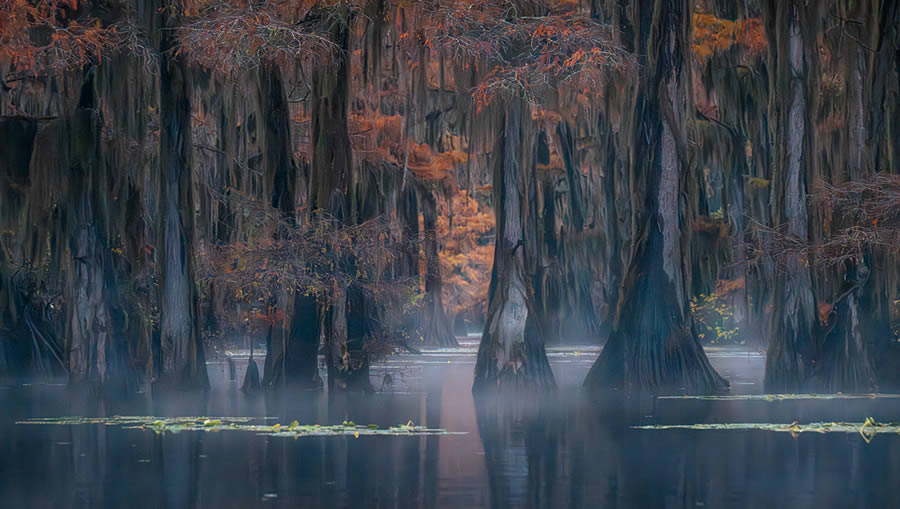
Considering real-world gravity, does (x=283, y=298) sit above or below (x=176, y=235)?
below

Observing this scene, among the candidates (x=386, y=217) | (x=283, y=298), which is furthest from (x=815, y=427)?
(x=283, y=298)

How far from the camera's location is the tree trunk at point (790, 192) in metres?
20.2

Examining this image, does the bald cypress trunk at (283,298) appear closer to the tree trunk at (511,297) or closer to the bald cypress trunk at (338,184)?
the bald cypress trunk at (338,184)

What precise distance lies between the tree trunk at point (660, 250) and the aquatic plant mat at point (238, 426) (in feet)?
21.4

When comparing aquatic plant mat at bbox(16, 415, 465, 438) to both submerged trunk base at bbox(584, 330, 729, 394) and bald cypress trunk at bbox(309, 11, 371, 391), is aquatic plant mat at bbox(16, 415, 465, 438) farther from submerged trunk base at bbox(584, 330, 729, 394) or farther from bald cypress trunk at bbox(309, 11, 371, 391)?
submerged trunk base at bbox(584, 330, 729, 394)

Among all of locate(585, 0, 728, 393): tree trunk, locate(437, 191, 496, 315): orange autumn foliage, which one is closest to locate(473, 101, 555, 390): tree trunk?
locate(585, 0, 728, 393): tree trunk

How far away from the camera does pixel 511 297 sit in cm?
2003

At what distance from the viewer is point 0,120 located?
2106 centimetres

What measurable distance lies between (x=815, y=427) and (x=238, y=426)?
622 centimetres

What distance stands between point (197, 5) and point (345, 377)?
612 cm

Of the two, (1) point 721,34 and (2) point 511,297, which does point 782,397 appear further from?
(1) point 721,34

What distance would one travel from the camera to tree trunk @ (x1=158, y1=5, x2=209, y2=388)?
19.0m

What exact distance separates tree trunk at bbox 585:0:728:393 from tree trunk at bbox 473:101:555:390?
1.35 meters

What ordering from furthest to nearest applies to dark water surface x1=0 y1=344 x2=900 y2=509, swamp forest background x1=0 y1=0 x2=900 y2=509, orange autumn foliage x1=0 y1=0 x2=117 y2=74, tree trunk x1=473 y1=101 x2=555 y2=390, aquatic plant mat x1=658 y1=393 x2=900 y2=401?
tree trunk x1=473 y1=101 x2=555 y2=390 < aquatic plant mat x1=658 y1=393 x2=900 y2=401 < swamp forest background x1=0 y1=0 x2=900 y2=509 < orange autumn foliage x1=0 y1=0 x2=117 y2=74 < dark water surface x1=0 y1=344 x2=900 y2=509
